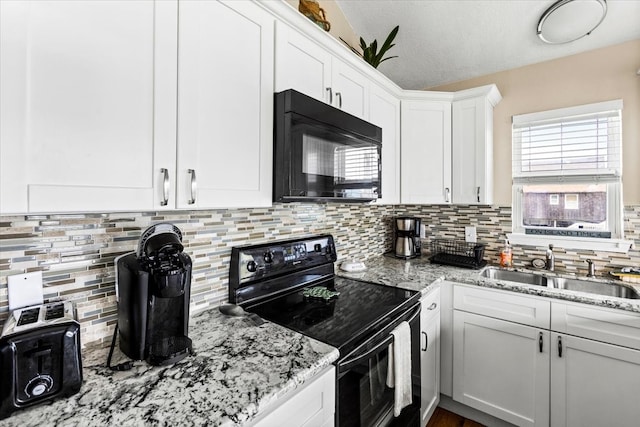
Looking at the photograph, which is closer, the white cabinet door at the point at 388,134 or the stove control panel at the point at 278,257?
the stove control panel at the point at 278,257

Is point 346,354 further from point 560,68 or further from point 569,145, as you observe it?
point 560,68

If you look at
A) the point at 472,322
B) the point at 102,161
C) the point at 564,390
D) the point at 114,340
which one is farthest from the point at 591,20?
the point at 114,340

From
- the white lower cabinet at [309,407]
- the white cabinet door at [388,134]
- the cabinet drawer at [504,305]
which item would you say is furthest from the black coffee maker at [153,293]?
the cabinet drawer at [504,305]

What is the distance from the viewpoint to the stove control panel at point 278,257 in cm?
140

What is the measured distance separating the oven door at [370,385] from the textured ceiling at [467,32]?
1.89 meters

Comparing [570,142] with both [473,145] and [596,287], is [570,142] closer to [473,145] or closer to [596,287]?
[473,145]

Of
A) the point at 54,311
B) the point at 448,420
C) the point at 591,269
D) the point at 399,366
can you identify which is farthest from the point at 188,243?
the point at 591,269

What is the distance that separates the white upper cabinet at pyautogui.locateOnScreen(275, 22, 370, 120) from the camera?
1283 millimetres

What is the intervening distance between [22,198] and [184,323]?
552mm

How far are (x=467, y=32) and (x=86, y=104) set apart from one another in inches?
90.7

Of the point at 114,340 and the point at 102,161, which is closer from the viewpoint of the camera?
the point at 102,161

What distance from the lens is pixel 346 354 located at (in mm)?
1047

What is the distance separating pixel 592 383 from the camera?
154 centimetres

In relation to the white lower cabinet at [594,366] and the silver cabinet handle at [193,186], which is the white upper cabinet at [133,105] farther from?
the white lower cabinet at [594,366]
